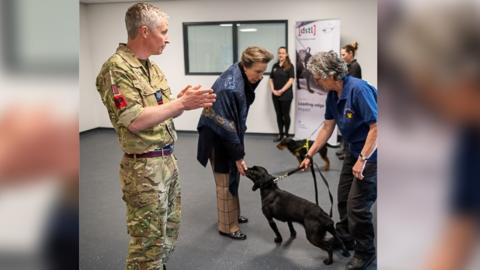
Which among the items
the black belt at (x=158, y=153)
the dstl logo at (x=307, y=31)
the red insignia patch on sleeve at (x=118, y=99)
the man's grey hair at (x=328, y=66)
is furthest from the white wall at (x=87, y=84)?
the red insignia patch on sleeve at (x=118, y=99)

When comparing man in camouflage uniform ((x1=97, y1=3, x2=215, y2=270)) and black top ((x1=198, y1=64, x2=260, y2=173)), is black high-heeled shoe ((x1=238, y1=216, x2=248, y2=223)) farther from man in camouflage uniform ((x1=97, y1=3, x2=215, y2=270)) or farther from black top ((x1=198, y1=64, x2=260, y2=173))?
man in camouflage uniform ((x1=97, y1=3, x2=215, y2=270))

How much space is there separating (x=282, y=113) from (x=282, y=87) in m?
0.44

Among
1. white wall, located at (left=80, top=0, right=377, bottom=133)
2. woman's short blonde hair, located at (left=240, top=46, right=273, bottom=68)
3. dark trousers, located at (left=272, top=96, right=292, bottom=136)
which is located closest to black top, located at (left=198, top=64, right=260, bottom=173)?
woman's short blonde hair, located at (left=240, top=46, right=273, bottom=68)

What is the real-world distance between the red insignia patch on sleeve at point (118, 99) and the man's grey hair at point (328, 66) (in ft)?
3.81

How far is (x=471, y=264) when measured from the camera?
44 centimetres

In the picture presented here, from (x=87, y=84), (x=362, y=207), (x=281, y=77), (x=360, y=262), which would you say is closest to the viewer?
(x=362, y=207)

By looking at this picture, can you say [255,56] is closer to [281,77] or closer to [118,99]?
[118,99]

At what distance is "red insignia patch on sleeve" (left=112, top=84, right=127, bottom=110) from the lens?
5.45 ft

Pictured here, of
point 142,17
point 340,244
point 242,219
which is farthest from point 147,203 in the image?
point 242,219

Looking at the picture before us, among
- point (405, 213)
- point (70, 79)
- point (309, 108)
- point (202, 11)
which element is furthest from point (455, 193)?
point (202, 11)

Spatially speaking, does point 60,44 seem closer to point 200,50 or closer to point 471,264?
point 471,264

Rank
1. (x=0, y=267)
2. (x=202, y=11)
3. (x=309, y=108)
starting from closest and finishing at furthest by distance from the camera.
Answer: (x=0, y=267), (x=309, y=108), (x=202, y=11)

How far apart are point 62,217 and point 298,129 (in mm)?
6249

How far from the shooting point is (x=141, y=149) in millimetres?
1768
